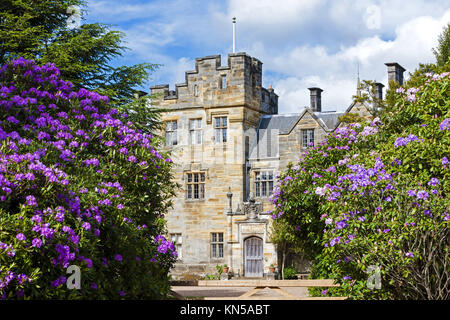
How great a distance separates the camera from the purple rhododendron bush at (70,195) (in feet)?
25.1

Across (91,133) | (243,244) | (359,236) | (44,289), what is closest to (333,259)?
(359,236)

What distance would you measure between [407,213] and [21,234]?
6.31 metres

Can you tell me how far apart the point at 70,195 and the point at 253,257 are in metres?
25.8

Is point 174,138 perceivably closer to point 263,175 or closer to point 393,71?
point 263,175

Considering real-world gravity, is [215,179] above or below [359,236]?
above

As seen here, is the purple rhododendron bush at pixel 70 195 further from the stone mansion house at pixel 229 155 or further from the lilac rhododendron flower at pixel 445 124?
the stone mansion house at pixel 229 155

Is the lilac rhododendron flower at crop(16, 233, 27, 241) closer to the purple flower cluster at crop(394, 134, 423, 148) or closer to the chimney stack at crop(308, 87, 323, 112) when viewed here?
the purple flower cluster at crop(394, 134, 423, 148)

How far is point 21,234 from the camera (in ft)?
24.3

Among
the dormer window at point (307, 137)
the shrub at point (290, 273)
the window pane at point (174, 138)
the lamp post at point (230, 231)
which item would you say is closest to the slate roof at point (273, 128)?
the dormer window at point (307, 137)
